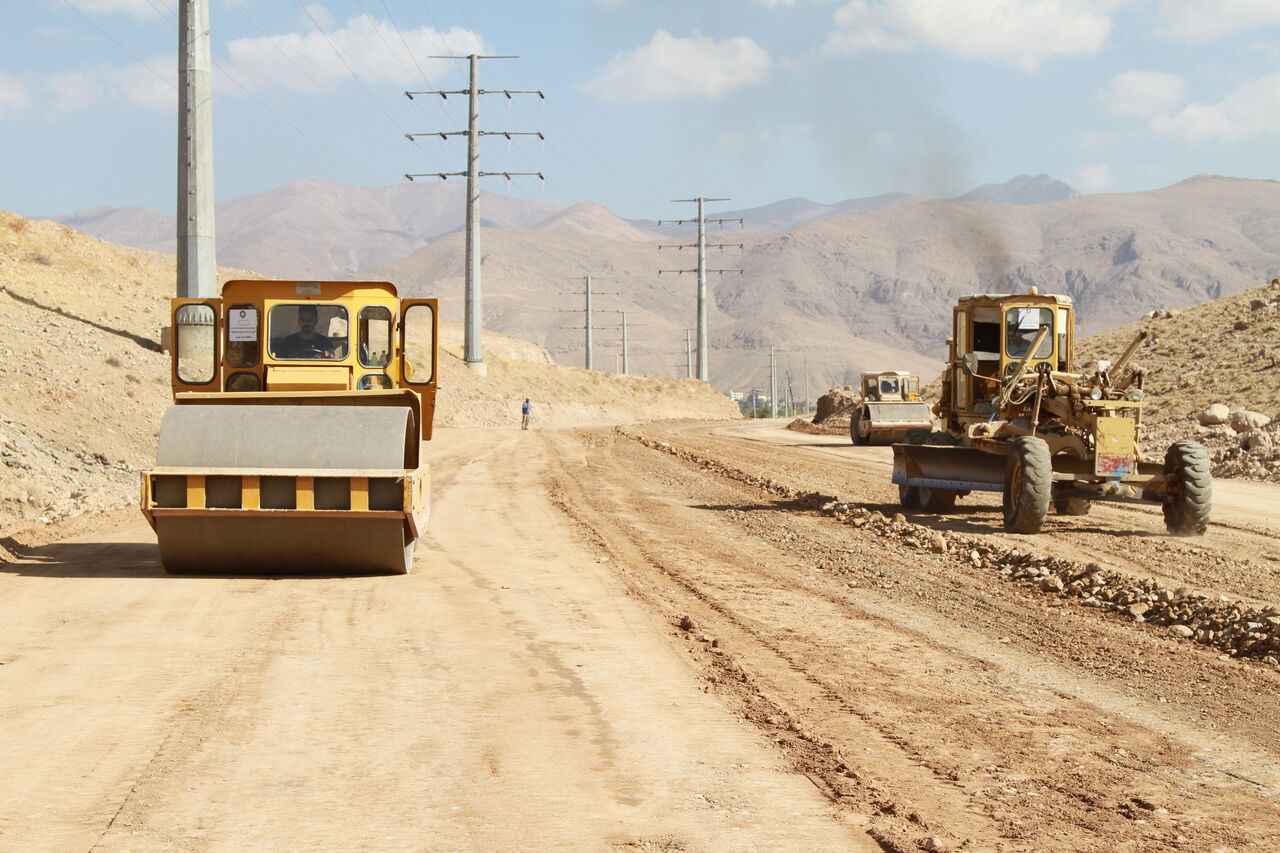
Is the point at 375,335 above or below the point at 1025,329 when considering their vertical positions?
below

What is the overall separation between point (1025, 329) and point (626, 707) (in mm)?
12566

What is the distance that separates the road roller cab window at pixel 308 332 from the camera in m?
12.5

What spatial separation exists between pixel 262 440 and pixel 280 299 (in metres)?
2.29

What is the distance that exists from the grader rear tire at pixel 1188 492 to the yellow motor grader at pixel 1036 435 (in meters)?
0.01

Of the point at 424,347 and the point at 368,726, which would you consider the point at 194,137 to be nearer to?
the point at 424,347

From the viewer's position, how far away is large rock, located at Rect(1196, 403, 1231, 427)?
33.2m

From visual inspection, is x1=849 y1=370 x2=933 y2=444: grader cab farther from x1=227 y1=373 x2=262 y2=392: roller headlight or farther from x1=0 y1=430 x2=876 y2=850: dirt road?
x1=0 y1=430 x2=876 y2=850: dirt road

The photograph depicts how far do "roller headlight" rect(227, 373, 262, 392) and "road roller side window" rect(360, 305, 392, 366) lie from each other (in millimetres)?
1053

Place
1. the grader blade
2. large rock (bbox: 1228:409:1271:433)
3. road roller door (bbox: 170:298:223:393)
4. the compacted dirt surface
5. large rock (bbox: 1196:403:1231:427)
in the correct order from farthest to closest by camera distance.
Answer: large rock (bbox: 1196:403:1231:427)
large rock (bbox: 1228:409:1271:433)
the grader blade
road roller door (bbox: 170:298:223:393)
the compacted dirt surface

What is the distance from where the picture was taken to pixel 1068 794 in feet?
18.8

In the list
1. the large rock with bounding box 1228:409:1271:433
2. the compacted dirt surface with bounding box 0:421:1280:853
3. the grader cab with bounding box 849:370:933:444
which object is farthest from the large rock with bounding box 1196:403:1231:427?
the compacted dirt surface with bounding box 0:421:1280:853

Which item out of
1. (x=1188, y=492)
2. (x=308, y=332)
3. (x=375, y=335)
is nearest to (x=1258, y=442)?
(x=1188, y=492)

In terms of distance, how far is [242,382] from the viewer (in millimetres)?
12531

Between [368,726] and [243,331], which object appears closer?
[368,726]
